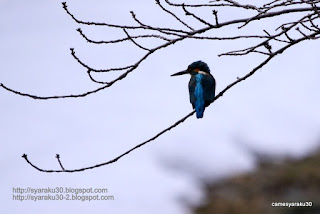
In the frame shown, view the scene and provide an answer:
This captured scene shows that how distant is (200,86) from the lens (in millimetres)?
5090

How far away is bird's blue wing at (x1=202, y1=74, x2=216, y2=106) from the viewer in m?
4.98

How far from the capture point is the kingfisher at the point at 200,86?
4973 mm

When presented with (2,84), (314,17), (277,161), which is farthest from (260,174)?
(2,84)

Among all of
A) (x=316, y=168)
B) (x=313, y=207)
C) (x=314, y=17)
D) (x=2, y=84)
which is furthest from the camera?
(x=316, y=168)

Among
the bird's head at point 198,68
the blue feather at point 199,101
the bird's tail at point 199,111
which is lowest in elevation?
the bird's tail at point 199,111

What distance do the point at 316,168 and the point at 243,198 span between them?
1.13 meters

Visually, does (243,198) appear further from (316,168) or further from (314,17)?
(314,17)

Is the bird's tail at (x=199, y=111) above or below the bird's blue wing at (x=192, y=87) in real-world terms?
below

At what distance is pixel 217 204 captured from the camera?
832 cm
